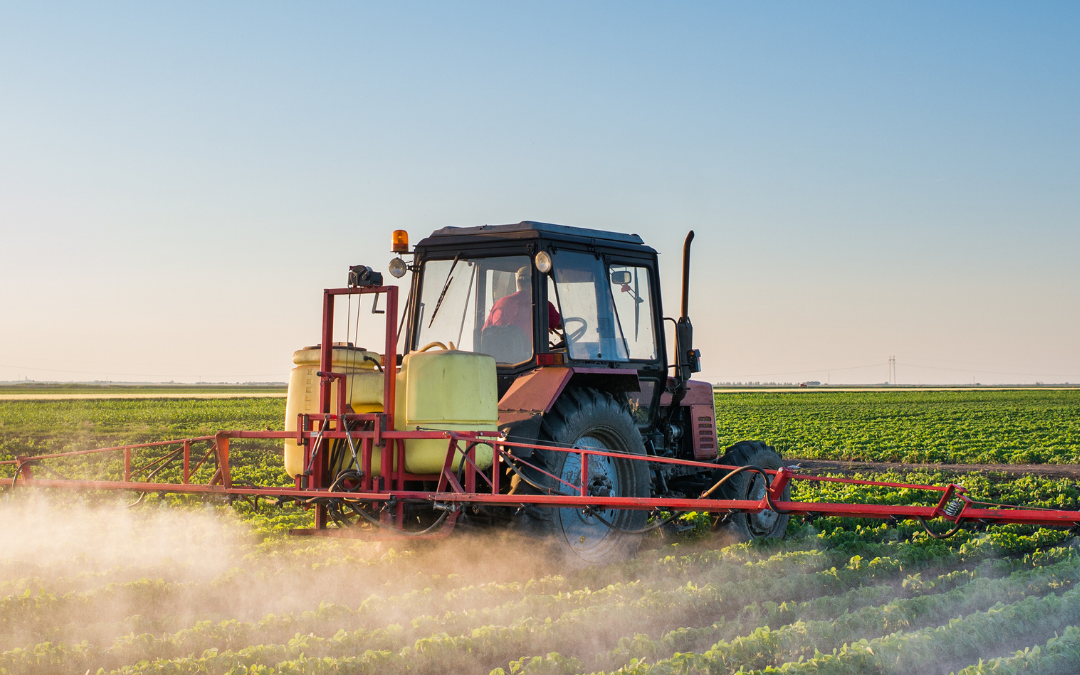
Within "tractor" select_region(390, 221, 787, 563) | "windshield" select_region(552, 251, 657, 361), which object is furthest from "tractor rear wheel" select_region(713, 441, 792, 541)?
"windshield" select_region(552, 251, 657, 361)

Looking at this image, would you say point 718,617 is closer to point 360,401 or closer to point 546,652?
point 546,652

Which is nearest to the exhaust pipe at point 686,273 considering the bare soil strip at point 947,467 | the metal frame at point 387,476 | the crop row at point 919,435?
the metal frame at point 387,476

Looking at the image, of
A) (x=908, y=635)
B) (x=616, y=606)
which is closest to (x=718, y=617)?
(x=616, y=606)

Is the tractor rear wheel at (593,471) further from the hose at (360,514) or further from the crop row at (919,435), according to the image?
the crop row at (919,435)

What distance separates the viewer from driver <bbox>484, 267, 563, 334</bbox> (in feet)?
22.0

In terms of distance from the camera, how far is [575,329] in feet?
22.5

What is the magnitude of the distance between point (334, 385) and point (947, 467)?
16076 mm

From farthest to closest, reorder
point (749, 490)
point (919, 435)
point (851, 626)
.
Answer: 1. point (919, 435)
2. point (749, 490)
3. point (851, 626)

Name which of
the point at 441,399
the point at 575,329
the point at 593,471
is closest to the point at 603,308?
the point at 575,329

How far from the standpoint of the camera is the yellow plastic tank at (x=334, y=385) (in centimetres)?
598

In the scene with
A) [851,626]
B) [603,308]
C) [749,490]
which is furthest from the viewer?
[749,490]

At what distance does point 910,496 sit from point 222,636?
10248 mm

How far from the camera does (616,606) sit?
5301 mm

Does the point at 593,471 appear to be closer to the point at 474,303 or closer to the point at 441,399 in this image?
the point at 441,399
